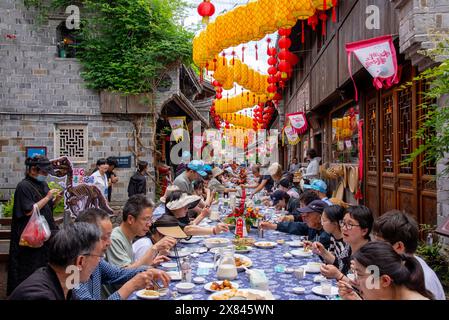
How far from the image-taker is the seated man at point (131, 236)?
12.3 ft

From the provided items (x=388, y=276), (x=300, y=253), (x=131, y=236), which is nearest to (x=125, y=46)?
(x=131, y=236)

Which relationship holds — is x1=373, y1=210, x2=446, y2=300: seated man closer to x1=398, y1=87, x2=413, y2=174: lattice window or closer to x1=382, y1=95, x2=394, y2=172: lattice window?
x1=398, y1=87, x2=413, y2=174: lattice window

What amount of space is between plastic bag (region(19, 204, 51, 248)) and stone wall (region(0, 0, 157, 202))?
7620 millimetres

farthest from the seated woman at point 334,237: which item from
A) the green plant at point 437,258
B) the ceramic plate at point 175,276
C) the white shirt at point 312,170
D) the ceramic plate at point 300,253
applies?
the white shirt at point 312,170

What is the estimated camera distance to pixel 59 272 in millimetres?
2287

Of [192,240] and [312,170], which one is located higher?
[312,170]

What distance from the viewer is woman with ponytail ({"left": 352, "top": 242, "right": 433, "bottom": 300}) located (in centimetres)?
213

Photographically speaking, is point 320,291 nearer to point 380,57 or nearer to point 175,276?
point 175,276

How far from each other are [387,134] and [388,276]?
5.40 metres

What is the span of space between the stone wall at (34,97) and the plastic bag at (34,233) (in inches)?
A: 300

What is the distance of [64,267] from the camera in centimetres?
229

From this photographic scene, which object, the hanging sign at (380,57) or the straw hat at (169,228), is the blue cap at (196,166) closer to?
the straw hat at (169,228)
